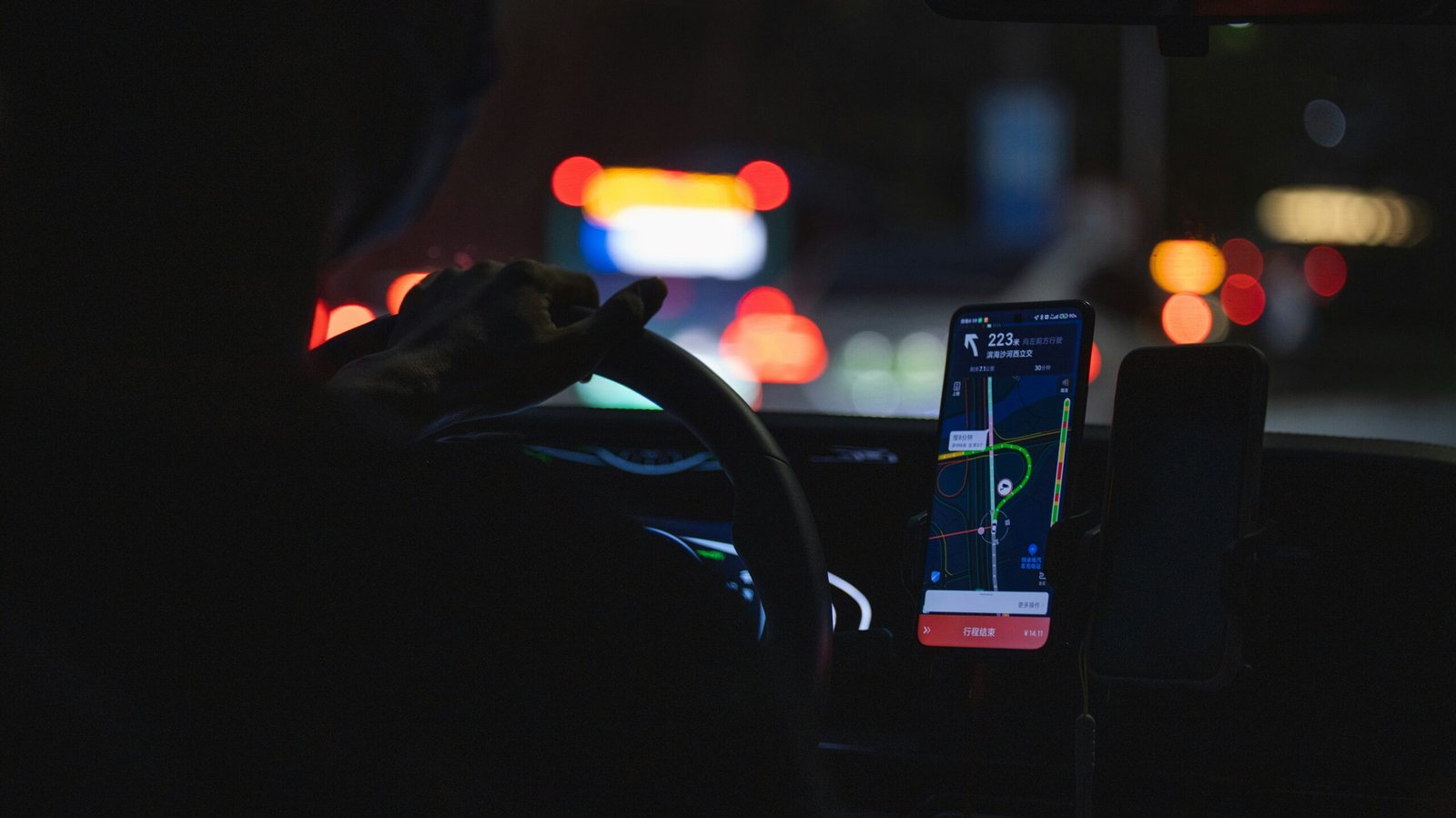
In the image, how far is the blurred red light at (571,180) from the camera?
14.7 meters

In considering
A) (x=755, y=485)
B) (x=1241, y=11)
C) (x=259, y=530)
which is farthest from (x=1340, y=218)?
(x=259, y=530)

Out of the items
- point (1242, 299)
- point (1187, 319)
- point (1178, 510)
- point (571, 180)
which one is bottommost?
point (1178, 510)

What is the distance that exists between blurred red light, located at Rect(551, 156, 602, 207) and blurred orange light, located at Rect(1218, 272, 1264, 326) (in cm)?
792

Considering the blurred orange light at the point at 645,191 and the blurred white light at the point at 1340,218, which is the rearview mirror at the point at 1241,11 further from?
the blurred white light at the point at 1340,218

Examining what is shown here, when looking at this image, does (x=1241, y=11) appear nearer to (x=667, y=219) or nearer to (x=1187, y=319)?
(x=667, y=219)

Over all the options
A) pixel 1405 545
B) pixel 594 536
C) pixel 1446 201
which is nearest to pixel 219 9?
pixel 594 536

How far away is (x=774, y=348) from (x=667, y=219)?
1744 mm

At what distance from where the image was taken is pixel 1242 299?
18.5 m

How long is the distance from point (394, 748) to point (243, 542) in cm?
13

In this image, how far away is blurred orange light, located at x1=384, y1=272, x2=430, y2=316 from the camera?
1.41m

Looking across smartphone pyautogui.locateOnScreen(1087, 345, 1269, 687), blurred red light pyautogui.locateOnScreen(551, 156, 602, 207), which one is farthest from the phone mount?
blurred red light pyautogui.locateOnScreen(551, 156, 602, 207)

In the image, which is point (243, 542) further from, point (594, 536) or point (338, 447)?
point (594, 536)

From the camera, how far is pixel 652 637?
0.86 m

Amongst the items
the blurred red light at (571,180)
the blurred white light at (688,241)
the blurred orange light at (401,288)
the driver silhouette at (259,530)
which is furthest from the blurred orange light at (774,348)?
the driver silhouette at (259,530)
